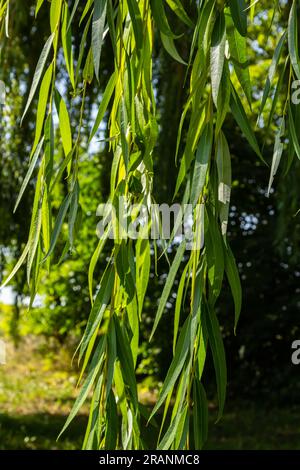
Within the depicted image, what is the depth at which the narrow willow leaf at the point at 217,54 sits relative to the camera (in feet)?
4.31

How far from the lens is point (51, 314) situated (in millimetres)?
8102

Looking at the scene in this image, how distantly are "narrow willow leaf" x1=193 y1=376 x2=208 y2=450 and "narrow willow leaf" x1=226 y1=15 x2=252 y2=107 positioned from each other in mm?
520

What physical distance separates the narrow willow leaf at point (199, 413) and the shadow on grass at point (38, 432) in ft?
13.1

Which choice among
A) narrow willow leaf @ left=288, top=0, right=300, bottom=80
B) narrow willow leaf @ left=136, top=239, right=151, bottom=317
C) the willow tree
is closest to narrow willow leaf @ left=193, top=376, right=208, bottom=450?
the willow tree

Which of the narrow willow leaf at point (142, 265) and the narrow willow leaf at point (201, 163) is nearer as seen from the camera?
the narrow willow leaf at point (201, 163)

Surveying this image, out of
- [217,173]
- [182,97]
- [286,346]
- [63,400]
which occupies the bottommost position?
[63,400]

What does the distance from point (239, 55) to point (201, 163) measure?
22 centimetres

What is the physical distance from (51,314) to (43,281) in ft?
1.19

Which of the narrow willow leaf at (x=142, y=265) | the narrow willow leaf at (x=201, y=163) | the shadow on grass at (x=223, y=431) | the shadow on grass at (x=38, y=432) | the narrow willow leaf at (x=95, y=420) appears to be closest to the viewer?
the narrow willow leaf at (x=201, y=163)

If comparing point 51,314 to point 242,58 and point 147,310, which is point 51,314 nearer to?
point 147,310

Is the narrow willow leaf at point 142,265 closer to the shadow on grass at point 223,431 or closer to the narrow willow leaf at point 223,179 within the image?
the narrow willow leaf at point 223,179

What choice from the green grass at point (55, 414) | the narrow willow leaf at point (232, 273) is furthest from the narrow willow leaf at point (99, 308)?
the green grass at point (55, 414)

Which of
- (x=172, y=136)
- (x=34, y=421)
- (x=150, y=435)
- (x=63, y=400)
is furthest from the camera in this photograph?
(x=63, y=400)
